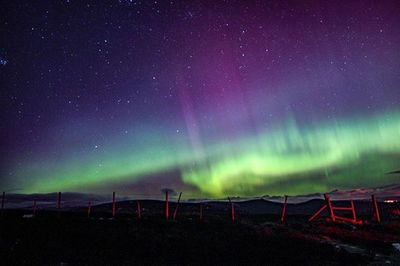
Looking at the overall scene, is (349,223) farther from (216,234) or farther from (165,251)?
(165,251)

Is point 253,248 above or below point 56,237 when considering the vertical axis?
below

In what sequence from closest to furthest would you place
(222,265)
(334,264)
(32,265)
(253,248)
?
(32,265), (222,265), (334,264), (253,248)

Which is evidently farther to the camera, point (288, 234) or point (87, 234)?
point (288, 234)

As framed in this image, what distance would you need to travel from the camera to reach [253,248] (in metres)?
23.7

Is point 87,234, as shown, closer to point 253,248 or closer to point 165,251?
point 165,251

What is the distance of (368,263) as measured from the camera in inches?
795

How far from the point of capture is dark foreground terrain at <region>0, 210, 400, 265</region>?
19500 millimetres

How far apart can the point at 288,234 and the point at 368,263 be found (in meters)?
10.6

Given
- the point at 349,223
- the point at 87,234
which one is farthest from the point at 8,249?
the point at 349,223

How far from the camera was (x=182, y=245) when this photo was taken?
79.3 ft

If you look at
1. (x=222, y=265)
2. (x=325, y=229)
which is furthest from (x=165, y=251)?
(x=325, y=229)

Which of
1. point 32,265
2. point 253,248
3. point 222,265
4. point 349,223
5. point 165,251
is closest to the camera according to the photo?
point 32,265

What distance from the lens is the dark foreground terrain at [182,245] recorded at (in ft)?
64.0

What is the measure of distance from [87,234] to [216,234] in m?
11.0
